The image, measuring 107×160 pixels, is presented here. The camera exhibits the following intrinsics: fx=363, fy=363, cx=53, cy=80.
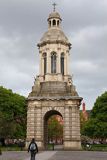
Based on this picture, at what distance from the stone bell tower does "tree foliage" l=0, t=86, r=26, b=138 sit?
34.6 ft

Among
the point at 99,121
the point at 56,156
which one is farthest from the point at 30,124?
the point at 99,121

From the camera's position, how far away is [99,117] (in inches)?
2633

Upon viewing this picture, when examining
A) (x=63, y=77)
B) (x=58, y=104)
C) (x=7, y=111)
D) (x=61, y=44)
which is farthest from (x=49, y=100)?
(x=7, y=111)

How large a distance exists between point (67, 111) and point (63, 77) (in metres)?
Result: 5.87

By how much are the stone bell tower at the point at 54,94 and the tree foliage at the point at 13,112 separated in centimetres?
1054

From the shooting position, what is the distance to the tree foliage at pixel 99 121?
213ft

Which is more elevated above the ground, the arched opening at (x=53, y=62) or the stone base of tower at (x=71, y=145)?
the arched opening at (x=53, y=62)

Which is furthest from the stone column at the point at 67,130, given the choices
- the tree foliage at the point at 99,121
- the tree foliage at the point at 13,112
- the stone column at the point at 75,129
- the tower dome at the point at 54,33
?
the tree foliage at the point at 99,121

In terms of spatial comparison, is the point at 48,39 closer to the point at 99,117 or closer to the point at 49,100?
the point at 49,100

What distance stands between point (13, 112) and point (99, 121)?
16.0m

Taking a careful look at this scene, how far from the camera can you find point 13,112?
222 feet

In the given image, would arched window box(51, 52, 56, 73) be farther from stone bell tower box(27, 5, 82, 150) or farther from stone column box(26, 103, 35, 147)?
stone column box(26, 103, 35, 147)

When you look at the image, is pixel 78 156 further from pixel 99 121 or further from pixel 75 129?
pixel 99 121

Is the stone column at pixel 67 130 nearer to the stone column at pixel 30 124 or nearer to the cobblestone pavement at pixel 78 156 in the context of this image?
the stone column at pixel 30 124
